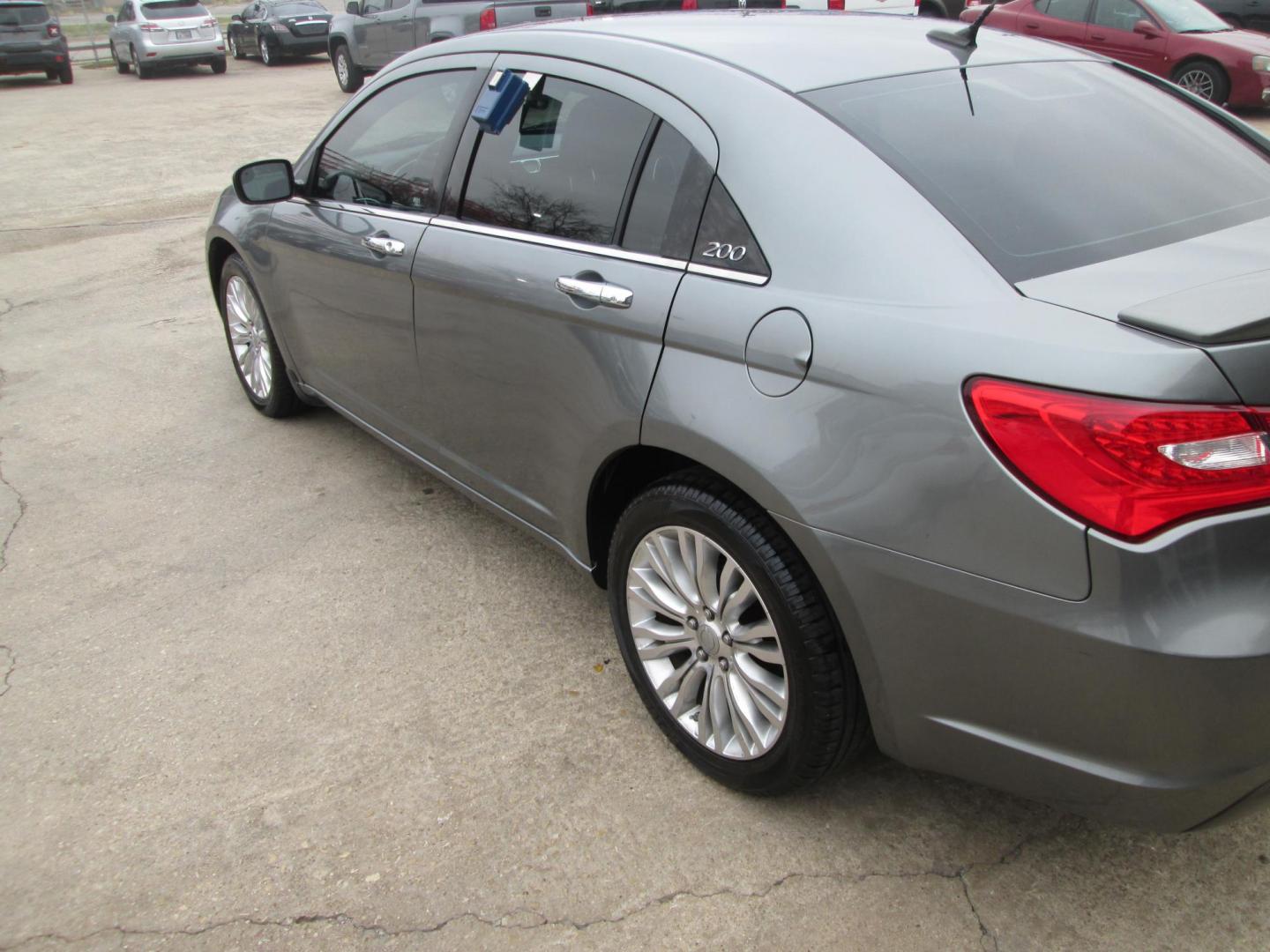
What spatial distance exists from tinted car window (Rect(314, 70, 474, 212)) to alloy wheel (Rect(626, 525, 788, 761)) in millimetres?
1413

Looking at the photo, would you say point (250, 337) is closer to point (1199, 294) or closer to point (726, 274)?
point (726, 274)

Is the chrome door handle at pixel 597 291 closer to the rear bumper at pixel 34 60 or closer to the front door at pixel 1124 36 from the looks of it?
the front door at pixel 1124 36

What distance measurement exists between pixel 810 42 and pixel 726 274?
2.57ft

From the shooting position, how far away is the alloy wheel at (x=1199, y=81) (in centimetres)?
1164

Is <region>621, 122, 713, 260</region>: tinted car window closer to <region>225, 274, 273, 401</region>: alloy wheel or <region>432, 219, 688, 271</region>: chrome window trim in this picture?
<region>432, 219, 688, 271</region>: chrome window trim

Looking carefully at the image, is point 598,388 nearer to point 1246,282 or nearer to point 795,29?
point 795,29

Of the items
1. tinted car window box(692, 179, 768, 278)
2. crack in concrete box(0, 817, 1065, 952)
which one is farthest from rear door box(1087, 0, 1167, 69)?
crack in concrete box(0, 817, 1065, 952)

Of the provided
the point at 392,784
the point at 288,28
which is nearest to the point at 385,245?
the point at 392,784

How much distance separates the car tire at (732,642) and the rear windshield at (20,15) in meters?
23.4

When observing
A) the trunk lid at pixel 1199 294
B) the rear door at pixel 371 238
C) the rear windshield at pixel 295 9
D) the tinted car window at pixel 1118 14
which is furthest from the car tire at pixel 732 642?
the rear windshield at pixel 295 9

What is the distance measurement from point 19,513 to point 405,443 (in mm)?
1673

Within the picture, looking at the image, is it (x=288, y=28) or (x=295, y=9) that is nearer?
(x=288, y=28)

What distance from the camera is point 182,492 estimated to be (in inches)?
172

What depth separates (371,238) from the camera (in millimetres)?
3520
